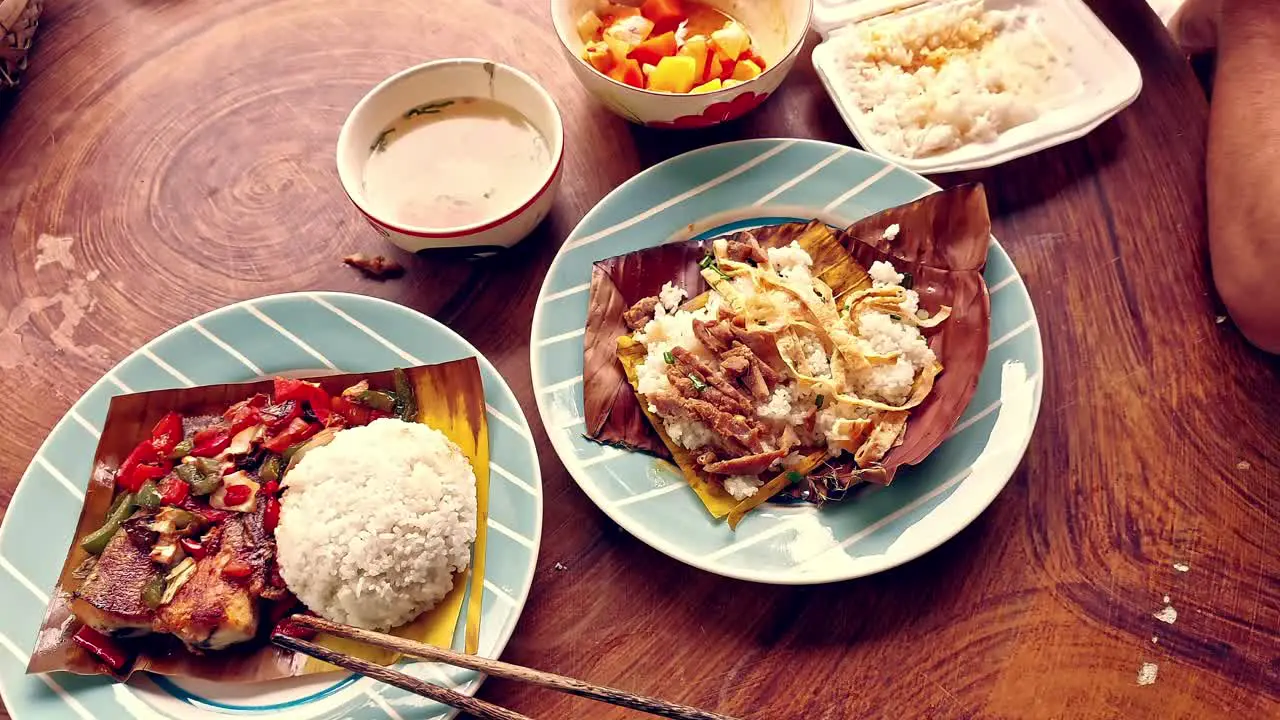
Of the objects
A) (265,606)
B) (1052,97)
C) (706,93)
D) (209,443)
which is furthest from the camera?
(1052,97)

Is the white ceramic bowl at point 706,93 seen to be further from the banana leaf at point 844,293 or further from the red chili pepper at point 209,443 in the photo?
the red chili pepper at point 209,443

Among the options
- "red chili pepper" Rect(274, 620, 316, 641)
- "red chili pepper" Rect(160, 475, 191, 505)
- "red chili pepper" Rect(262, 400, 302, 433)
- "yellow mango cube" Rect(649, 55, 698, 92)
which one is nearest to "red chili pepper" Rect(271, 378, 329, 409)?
"red chili pepper" Rect(262, 400, 302, 433)

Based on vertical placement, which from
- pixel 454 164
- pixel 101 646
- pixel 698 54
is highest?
pixel 698 54

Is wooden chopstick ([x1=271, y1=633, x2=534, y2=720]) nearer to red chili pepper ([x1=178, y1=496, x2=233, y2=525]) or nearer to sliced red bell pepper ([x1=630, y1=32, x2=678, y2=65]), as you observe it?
red chili pepper ([x1=178, y1=496, x2=233, y2=525])

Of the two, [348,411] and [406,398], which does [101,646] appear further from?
[406,398]

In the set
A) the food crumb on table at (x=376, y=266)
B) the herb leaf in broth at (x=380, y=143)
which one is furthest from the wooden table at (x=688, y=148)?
the herb leaf in broth at (x=380, y=143)

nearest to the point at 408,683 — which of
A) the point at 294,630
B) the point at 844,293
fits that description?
the point at 294,630
